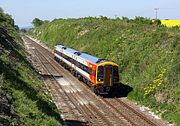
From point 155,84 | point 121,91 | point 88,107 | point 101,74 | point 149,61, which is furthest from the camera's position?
point 121,91

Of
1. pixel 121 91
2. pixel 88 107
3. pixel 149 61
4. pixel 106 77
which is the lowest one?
pixel 88 107

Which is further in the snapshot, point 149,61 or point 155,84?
point 149,61

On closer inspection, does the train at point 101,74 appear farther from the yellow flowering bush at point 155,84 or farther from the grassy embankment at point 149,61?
the yellow flowering bush at point 155,84

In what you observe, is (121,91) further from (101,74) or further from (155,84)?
(155,84)

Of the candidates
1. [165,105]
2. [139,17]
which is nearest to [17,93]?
[165,105]

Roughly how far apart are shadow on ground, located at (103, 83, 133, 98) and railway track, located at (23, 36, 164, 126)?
180 cm

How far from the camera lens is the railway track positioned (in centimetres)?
2909

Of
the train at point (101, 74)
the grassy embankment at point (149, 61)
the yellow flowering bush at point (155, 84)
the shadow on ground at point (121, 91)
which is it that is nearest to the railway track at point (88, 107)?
the train at point (101, 74)

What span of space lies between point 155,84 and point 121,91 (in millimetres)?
5699

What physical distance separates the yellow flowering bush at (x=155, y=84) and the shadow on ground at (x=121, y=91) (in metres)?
3.41

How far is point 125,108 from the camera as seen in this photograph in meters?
33.1

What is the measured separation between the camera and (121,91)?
4019 centimetres

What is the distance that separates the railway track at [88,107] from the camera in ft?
95.5

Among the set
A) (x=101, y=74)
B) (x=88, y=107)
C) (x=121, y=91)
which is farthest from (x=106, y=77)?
(x=88, y=107)
